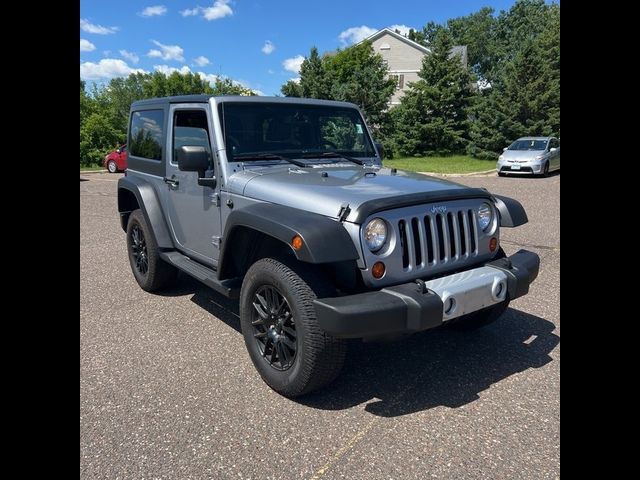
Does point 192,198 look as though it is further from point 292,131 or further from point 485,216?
point 485,216

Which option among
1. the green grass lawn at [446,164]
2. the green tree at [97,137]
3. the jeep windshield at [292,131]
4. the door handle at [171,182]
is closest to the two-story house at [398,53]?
the green grass lawn at [446,164]

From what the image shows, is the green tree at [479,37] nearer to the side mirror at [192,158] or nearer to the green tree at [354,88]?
the green tree at [354,88]

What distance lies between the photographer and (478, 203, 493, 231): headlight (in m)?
3.40

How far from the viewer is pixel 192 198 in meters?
4.17

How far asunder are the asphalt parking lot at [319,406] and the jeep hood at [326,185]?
48.3 inches

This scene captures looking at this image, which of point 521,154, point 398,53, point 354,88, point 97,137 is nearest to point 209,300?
point 521,154

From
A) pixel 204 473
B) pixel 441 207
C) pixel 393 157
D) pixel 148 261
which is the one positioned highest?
pixel 393 157

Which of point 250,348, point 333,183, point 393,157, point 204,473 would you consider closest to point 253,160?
point 333,183

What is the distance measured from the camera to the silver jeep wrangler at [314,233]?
2752 mm

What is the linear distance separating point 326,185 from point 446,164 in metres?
20.5

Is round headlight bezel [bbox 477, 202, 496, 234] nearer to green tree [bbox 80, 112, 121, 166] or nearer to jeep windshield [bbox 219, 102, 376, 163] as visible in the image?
jeep windshield [bbox 219, 102, 376, 163]
